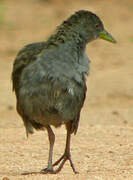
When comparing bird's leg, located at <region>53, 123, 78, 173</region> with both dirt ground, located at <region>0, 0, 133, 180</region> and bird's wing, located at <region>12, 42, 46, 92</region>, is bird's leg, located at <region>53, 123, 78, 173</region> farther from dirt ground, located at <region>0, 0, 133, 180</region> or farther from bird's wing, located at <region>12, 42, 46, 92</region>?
bird's wing, located at <region>12, 42, 46, 92</region>

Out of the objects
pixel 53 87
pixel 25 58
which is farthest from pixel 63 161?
pixel 25 58

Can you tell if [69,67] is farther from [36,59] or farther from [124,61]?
[124,61]

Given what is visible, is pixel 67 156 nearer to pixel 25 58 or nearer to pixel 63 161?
pixel 63 161

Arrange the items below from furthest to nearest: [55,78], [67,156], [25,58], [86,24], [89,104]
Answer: [89,104] < [67,156] < [86,24] < [25,58] < [55,78]

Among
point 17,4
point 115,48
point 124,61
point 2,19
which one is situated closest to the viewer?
point 124,61

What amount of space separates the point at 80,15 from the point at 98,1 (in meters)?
14.5

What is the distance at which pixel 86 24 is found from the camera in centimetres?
665

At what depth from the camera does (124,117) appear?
10719mm

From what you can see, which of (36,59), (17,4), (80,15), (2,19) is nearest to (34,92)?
(36,59)

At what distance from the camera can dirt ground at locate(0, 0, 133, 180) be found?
7180mm

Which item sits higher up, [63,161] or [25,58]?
[25,58]

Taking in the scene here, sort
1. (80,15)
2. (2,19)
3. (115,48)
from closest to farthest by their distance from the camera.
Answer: (80,15) → (115,48) → (2,19)

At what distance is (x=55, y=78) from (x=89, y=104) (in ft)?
19.5

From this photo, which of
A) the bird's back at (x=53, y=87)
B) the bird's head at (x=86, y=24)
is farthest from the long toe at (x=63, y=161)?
the bird's head at (x=86, y=24)
